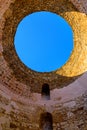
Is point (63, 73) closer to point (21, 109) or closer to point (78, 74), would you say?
point (78, 74)

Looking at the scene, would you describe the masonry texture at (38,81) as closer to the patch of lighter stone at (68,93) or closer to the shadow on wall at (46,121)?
the patch of lighter stone at (68,93)

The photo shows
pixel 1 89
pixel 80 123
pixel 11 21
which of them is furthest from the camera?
pixel 11 21

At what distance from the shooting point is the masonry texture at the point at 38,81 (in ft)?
28.1

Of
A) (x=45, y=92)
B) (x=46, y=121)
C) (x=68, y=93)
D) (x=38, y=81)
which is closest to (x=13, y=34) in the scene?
(x=38, y=81)

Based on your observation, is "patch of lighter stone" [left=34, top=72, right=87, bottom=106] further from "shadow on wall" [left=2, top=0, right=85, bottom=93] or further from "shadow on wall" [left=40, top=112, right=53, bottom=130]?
"shadow on wall" [left=40, top=112, right=53, bottom=130]

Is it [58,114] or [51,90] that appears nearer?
[58,114]

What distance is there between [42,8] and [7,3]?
118 centimetres

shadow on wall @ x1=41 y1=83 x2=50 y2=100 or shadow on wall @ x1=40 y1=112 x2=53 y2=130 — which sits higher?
shadow on wall @ x1=41 y1=83 x2=50 y2=100

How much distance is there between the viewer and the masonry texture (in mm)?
8570

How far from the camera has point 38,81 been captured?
1009 cm

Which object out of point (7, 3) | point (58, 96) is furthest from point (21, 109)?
point (7, 3)

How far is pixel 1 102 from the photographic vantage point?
28.3 ft

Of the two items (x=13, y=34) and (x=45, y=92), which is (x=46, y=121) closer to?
(x=45, y=92)

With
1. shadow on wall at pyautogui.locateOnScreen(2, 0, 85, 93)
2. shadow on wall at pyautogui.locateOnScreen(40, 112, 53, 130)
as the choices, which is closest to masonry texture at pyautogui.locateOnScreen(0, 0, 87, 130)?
shadow on wall at pyautogui.locateOnScreen(2, 0, 85, 93)
